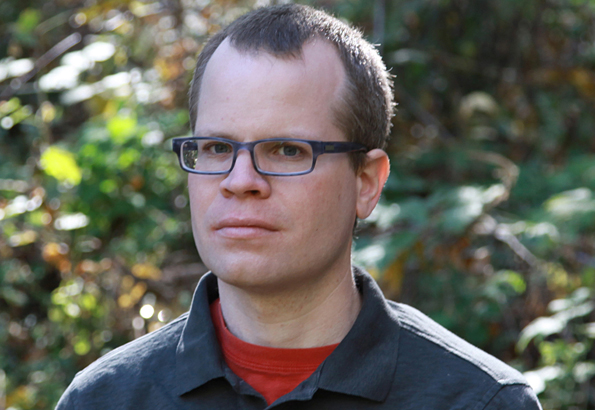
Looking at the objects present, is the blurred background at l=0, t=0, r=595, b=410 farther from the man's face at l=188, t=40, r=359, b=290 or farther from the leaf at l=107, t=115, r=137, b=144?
the man's face at l=188, t=40, r=359, b=290

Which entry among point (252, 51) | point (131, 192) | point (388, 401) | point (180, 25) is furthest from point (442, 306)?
point (180, 25)

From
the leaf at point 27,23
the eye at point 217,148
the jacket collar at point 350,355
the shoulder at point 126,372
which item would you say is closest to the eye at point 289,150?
the eye at point 217,148

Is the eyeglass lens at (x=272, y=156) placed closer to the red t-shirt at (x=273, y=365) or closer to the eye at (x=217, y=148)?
the eye at (x=217, y=148)

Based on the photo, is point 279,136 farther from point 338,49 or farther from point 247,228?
point 338,49

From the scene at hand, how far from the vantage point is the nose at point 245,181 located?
5.05 feet

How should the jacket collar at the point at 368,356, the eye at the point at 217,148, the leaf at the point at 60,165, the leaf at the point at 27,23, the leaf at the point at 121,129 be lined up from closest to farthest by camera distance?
the jacket collar at the point at 368,356
the eye at the point at 217,148
the leaf at the point at 60,165
the leaf at the point at 121,129
the leaf at the point at 27,23

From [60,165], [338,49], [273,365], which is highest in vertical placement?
[338,49]

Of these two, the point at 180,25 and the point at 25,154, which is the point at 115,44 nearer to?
the point at 180,25

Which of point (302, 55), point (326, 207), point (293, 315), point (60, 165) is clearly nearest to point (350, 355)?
point (293, 315)

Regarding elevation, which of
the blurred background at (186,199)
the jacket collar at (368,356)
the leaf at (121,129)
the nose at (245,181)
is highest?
the nose at (245,181)

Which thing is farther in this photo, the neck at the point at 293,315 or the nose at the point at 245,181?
the neck at the point at 293,315

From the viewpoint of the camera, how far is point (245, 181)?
1537mm

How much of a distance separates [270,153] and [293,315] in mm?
418

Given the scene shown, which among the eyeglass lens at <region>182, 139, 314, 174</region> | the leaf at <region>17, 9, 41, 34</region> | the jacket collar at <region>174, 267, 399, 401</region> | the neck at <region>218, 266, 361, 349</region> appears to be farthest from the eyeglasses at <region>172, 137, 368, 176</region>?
the leaf at <region>17, 9, 41, 34</region>
